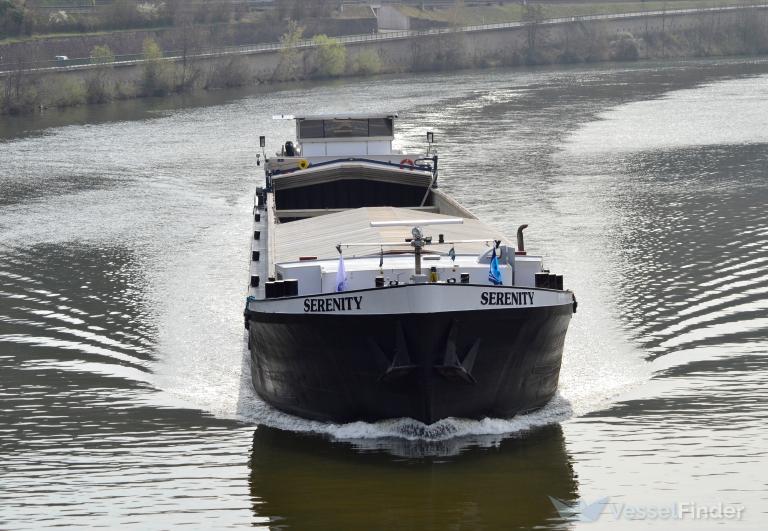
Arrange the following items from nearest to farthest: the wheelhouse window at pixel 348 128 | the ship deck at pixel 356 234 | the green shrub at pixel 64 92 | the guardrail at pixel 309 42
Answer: the ship deck at pixel 356 234, the wheelhouse window at pixel 348 128, the green shrub at pixel 64 92, the guardrail at pixel 309 42

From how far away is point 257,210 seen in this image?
3419 centimetres

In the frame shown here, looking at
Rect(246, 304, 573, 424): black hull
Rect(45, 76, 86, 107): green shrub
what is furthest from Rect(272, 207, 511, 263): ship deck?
Rect(45, 76, 86, 107): green shrub

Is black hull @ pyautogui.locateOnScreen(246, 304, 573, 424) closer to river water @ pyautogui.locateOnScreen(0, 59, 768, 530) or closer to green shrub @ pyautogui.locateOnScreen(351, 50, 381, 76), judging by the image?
river water @ pyautogui.locateOnScreen(0, 59, 768, 530)

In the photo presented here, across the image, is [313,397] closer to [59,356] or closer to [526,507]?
[526,507]

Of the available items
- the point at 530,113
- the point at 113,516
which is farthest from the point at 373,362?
the point at 530,113

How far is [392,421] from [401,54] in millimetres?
97147

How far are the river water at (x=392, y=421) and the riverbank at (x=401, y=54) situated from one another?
34.7 meters

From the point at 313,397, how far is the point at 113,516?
400 centimetres

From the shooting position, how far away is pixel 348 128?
37.9m

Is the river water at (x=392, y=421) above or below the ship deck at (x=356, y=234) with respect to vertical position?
below

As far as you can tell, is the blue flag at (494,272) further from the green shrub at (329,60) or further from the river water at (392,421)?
the green shrub at (329,60)

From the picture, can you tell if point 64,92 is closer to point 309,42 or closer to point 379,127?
point 309,42

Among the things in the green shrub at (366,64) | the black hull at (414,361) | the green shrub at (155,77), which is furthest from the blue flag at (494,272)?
the green shrub at (366,64)

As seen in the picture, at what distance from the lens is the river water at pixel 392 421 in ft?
59.1
